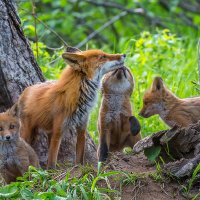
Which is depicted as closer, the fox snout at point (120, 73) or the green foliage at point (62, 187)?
the green foliage at point (62, 187)

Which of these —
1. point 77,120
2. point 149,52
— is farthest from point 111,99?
point 149,52

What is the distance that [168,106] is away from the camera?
983cm

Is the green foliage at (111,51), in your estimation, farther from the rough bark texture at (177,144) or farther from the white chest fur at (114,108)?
the white chest fur at (114,108)

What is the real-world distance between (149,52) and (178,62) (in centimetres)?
59

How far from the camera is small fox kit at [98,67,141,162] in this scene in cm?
909

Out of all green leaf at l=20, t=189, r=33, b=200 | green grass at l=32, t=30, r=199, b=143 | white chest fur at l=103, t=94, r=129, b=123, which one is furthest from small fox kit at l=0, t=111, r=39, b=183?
green grass at l=32, t=30, r=199, b=143

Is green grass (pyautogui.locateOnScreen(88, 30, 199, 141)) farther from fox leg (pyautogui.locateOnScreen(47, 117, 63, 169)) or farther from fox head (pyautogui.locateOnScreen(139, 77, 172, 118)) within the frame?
fox leg (pyautogui.locateOnScreen(47, 117, 63, 169))

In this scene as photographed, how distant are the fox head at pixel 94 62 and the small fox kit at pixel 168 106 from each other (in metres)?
1.44

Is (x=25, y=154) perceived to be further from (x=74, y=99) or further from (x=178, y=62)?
(x=178, y=62)

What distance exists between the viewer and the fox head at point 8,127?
814 centimetres

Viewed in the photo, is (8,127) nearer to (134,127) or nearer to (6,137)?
(6,137)

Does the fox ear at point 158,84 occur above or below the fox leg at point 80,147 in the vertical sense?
above

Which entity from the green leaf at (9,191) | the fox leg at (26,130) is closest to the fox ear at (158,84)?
the fox leg at (26,130)

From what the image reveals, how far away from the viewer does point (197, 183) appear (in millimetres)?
→ 7188
